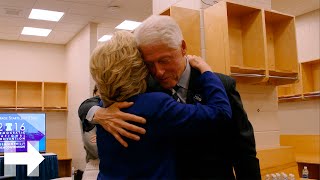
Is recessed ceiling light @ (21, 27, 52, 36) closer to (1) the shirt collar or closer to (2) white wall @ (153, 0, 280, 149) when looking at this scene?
(2) white wall @ (153, 0, 280, 149)

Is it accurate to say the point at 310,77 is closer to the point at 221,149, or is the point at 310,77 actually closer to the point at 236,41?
the point at 236,41

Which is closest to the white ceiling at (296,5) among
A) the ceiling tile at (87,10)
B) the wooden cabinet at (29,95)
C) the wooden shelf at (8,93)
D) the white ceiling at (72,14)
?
the white ceiling at (72,14)

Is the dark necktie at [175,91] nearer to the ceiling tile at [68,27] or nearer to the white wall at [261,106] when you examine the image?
the white wall at [261,106]

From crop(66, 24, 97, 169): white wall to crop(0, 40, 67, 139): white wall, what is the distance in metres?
0.31

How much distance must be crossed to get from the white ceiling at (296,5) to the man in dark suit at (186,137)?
4.74 meters

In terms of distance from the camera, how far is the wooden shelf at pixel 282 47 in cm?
289

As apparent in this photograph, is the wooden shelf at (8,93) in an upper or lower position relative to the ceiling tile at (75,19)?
lower

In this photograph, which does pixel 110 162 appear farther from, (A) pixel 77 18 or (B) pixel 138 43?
(A) pixel 77 18

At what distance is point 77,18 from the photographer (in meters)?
6.39

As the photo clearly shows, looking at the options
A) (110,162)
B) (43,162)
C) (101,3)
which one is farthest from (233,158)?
(43,162)

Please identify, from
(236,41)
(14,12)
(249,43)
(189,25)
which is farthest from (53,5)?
(249,43)

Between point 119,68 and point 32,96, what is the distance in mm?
7213

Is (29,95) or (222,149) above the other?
(29,95)

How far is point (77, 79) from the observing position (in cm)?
727
